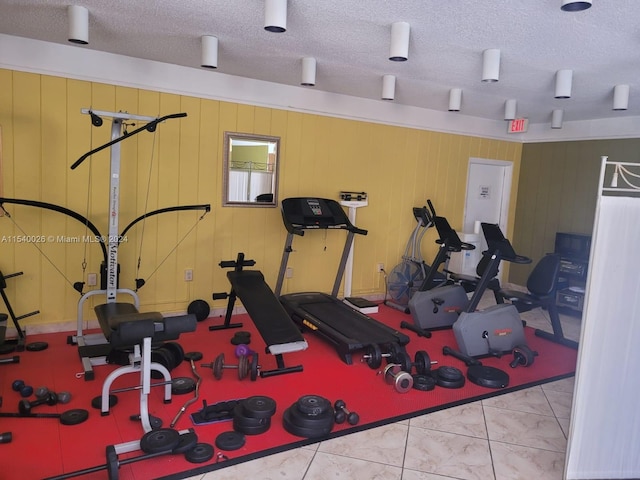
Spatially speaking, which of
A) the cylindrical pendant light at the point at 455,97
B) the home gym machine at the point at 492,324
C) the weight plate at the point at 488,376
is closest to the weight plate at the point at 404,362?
the weight plate at the point at 488,376

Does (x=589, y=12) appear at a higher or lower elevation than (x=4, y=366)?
higher

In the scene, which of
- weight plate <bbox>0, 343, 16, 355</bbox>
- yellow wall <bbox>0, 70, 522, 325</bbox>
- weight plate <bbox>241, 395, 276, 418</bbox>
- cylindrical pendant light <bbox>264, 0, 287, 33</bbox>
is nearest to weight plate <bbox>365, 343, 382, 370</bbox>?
weight plate <bbox>241, 395, 276, 418</bbox>

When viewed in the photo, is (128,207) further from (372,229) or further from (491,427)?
(491,427)

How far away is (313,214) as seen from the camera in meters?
4.86

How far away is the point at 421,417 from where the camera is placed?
310cm

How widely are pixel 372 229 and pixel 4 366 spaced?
399cm

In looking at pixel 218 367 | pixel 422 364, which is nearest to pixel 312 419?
pixel 218 367

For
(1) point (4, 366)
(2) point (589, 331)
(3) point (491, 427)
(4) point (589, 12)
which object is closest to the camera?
(2) point (589, 331)

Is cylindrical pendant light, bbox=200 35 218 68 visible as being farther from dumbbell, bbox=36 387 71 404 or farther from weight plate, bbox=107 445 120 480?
weight plate, bbox=107 445 120 480

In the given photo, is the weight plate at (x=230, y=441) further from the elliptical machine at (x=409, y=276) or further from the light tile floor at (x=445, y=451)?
the elliptical machine at (x=409, y=276)

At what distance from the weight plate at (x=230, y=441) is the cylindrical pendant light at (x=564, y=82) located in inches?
A: 141

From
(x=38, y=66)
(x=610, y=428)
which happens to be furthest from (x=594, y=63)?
(x=38, y=66)

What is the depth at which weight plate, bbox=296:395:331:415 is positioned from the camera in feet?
9.19

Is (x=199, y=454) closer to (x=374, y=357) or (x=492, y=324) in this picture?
(x=374, y=357)
